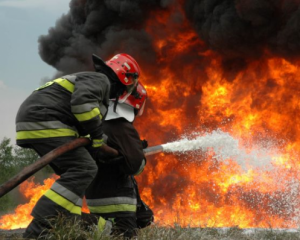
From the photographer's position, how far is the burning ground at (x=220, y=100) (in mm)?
10266

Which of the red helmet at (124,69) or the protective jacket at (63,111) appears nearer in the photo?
the protective jacket at (63,111)

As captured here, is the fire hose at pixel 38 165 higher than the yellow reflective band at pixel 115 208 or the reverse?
higher

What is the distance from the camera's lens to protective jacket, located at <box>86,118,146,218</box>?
447cm

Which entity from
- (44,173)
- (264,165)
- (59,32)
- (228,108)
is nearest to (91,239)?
(264,165)

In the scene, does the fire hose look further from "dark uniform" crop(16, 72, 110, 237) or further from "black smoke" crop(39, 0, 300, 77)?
"black smoke" crop(39, 0, 300, 77)

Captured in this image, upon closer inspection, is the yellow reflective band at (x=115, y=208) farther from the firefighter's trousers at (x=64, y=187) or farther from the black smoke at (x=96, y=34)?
the black smoke at (x=96, y=34)

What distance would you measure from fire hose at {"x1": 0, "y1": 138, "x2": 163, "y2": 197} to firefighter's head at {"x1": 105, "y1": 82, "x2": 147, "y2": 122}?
0.69 meters

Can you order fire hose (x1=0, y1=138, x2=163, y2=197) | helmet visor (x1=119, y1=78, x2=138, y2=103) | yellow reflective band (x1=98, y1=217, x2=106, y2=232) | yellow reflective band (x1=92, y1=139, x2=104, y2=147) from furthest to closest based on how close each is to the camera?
helmet visor (x1=119, y1=78, x2=138, y2=103) < yellow reflective band (x1=98, y1=217, x2=106, y2=232) < yellow reflective band (x1=92, y1=139, x2=104, y2=147) < fire hose (x1=0, y1=138, x2=163, y2=197)

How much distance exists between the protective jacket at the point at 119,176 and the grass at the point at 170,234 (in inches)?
14.1

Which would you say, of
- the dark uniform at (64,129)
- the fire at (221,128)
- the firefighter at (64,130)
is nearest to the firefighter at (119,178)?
the firefighter at (64,130)

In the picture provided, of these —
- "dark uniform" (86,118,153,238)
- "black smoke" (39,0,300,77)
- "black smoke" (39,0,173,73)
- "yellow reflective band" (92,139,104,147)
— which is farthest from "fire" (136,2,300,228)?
"yellow reflective band" (92,139,104,147)

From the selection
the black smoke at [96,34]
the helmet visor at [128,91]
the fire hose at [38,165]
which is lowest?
the black smoke at [96,34]

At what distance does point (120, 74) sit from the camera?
15.1 ft

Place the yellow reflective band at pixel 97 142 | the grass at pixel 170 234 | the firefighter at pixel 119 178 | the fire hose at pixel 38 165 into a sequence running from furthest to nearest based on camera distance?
1. the firefighter at pixel 119 178
2. the yellow reflective band at pixel 97 142
3. the grass at pixel 170 234
4. the fire hose at pixel 38 165
